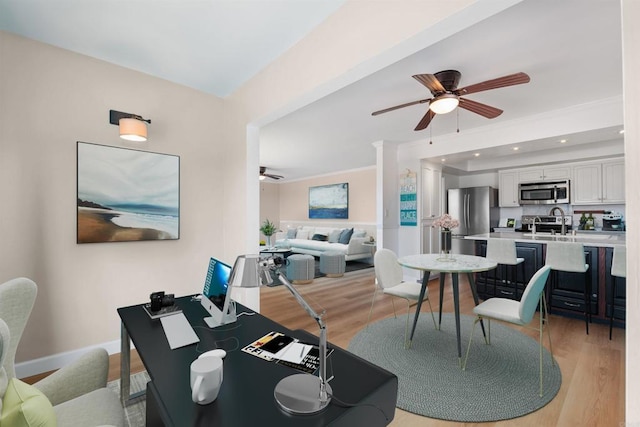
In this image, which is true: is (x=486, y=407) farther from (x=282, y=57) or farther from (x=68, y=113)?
(x=68, y=113)

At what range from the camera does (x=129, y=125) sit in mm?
2375

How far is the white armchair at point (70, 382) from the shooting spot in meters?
1.16

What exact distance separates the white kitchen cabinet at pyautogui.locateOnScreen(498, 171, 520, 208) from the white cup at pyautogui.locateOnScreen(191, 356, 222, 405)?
6.38 meters

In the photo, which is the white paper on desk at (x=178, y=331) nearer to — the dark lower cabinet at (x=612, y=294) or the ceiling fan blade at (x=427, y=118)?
the ceiling fan blade at (x=427, y=118)

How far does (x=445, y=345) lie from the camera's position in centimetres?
272

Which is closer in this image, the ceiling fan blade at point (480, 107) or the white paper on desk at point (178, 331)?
the white paper on desk at point (178, 331)

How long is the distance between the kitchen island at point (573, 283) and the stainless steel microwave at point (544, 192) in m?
1.75

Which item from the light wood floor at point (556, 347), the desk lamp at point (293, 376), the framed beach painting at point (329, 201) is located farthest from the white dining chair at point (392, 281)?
the framed beach painting at point (329, 201)

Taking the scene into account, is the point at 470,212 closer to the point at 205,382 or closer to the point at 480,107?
the point at 480,107

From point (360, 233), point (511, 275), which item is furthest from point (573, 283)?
point (360, 233)

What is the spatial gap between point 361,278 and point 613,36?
14.8 feet

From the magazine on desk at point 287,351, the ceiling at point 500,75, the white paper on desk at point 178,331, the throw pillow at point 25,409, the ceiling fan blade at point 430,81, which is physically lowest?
the magazine on desk at point 287,351

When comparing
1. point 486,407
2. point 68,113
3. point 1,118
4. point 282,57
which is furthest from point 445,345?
point 1,118

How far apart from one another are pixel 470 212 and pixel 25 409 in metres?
6.43
